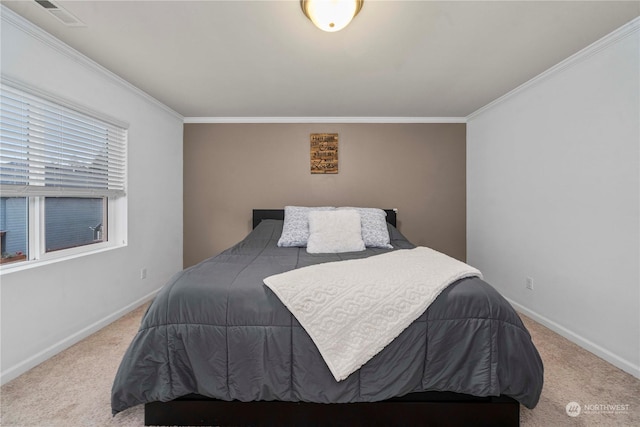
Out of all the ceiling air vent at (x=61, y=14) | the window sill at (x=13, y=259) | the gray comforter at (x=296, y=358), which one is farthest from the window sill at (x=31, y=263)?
the ceiling air vent at (x=61, y=14)

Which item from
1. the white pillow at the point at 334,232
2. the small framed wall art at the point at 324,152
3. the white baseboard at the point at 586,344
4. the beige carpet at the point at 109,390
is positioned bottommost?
the beige carpet at the point at 109,390

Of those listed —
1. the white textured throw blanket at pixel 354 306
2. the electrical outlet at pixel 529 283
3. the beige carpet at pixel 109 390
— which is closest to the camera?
the white textured throw blanket at pixel 354 306

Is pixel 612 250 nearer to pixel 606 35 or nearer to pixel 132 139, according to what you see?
pixel 606 35

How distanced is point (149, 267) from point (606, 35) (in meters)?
4.41

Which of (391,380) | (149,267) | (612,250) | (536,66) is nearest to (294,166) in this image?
(149,267)

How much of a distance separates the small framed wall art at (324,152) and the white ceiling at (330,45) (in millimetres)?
684

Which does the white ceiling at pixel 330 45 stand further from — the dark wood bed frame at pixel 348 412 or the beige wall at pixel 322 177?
the dark wood bed frame at pixel 348 412

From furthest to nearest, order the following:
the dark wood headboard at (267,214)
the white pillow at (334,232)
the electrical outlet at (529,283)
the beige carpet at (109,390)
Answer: the dark wood headboard at (267,214) < the electrical outlet at (529,283) < the white pillow at (334,232) < the beige carpet at (109,390)

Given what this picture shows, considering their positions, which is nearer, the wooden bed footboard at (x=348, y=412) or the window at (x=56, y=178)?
the wooden bed footboard at (x=348, y=412)

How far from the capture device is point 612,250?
192 cm

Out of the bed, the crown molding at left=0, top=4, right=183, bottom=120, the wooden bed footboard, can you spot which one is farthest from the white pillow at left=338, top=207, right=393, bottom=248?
Result: the crown molding at left=0, top=4, right=183, bottom=120

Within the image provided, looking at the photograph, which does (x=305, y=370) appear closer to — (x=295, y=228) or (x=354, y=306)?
(x=354, y=306)

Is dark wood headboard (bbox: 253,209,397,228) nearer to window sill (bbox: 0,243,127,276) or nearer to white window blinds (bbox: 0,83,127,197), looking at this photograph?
white window blinds (bbox: 0,83,127,197)

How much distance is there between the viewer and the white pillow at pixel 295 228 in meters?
2.71
